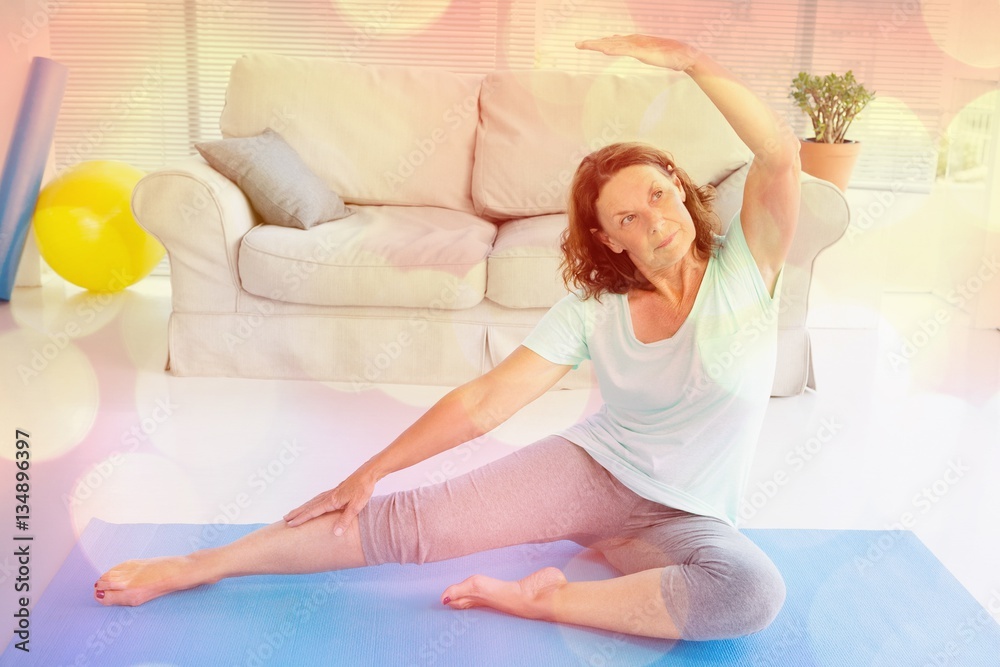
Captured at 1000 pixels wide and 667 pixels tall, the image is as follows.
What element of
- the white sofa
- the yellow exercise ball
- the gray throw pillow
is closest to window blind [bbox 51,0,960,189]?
the yellow exercise ball

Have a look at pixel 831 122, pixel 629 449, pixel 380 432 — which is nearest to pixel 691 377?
pixel 629 449

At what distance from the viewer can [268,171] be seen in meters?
3.01

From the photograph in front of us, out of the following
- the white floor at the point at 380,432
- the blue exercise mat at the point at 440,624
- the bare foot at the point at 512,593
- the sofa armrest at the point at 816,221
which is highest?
the sofa armrest at the point at 816,221

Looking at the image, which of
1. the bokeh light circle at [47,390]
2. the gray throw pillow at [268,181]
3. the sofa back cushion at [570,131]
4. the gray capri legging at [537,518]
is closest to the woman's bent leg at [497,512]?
the gray capri legging at [537,518]

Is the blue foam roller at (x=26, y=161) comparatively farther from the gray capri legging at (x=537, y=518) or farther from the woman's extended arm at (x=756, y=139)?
the woman's extended arm at (x=756, y=139)

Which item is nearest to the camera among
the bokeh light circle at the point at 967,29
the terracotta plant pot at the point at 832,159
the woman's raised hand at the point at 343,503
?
the woman's raised hand at the point at 343,503

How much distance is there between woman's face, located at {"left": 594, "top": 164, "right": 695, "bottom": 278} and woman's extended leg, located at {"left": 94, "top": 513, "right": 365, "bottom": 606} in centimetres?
67

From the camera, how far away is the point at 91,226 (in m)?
3.51

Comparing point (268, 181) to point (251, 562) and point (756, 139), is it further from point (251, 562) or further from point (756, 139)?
point (756, 139)

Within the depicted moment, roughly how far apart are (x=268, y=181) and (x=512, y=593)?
1796mm

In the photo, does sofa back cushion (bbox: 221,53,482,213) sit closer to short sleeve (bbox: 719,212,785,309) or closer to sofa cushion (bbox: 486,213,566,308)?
sofa cushion (bbox: 486,213,566,308)

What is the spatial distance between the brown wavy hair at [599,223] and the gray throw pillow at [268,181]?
1519 mm

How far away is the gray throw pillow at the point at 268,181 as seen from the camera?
2.99 m

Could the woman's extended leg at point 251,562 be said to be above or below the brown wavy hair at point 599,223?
below
